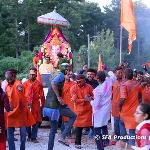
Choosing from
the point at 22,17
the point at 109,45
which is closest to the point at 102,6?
the point at 109,45

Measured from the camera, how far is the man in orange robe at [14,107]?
764 cm

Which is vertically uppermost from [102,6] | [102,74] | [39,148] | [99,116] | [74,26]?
[102,6]

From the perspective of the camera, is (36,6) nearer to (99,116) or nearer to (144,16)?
(99,116)

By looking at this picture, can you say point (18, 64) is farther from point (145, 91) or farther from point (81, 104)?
point (145, 91)

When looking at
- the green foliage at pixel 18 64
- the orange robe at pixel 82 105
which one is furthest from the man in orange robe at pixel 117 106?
the green foliage at pixel 18 64

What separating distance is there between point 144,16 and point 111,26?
334 inches

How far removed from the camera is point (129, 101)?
8219 mm

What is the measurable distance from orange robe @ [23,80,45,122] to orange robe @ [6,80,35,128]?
Answer: 198 cm

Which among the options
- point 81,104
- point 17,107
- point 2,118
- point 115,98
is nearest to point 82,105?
point 81,104

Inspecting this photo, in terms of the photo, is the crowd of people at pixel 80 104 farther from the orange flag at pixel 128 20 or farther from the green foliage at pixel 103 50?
the green foliage at pixel 103 50

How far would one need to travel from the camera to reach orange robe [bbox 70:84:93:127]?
9234 mm

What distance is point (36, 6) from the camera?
119ft

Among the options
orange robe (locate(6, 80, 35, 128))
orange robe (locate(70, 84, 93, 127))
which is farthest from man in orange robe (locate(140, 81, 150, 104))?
orange robe (locate(6, 80, 35, 128))

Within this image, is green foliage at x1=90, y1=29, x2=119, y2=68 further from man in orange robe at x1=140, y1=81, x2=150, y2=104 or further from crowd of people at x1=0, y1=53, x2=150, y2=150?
man in orange robe at x1=140, y1=81, x2=150, y2=104
